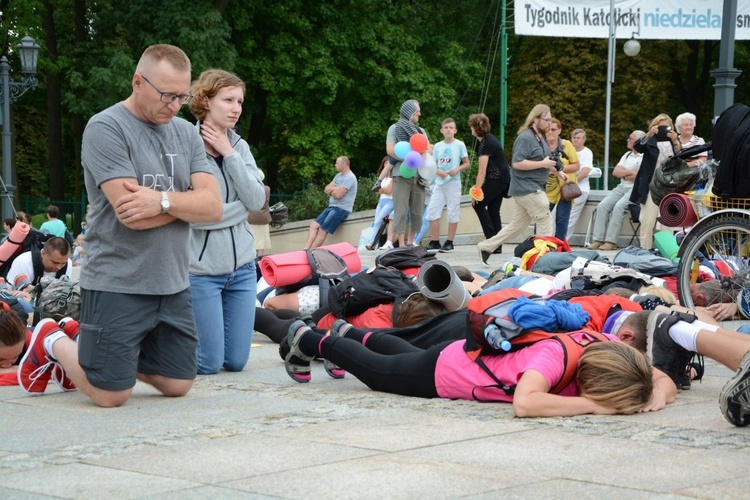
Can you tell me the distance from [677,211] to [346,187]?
408 inches

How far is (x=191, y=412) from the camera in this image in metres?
5.36

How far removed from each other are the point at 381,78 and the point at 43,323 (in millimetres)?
26447

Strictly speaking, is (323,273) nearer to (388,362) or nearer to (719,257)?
(388,362)

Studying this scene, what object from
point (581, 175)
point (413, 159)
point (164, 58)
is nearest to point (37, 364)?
point (164, 58)

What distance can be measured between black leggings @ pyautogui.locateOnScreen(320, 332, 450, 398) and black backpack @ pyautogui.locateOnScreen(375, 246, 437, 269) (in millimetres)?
2529

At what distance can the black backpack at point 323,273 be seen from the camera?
8555 millimetres

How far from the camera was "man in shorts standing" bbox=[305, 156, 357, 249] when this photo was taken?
18844 millimetres

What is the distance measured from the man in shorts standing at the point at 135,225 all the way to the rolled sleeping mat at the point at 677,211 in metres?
4.56

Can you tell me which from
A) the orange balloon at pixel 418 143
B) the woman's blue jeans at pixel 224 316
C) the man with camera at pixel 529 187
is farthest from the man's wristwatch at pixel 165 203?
the orange balloon at pixel 418 143

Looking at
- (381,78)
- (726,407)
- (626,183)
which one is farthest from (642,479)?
(381,78)

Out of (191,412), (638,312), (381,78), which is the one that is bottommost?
(191,412)

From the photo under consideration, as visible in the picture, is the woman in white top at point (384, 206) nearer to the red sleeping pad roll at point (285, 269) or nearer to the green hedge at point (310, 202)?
the green hedge at point (310, 202)

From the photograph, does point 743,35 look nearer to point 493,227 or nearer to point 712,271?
point 493,227

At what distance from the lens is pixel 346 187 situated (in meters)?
19.0
